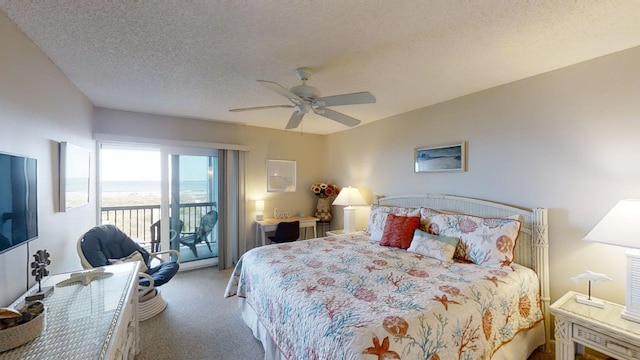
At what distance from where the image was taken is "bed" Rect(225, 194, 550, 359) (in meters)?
1.38

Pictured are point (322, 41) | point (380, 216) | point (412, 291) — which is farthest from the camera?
point (380, 216)

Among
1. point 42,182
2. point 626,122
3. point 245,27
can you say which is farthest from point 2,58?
point 626,122

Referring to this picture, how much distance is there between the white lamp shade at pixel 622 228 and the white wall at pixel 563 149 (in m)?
0.35

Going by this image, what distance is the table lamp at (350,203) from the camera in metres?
4.02

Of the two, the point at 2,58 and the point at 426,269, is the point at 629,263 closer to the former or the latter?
the point at 426,269

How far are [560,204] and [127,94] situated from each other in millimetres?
4441

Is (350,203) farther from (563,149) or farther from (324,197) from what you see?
(563,149)

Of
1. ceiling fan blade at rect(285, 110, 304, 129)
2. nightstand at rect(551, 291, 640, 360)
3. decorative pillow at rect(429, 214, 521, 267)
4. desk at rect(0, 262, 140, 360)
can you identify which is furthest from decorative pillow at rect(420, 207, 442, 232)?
desk at rect(0, 262, 140, 360)

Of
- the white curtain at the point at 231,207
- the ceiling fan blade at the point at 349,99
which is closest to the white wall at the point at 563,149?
the ceiling fan blade at the point at 349,99

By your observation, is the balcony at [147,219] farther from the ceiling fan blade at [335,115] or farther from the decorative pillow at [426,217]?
the decorative pillow at [426,217]

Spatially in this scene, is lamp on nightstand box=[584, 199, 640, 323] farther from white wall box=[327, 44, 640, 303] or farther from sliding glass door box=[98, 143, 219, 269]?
sliding glass door box=[98, 143, 219, 269]

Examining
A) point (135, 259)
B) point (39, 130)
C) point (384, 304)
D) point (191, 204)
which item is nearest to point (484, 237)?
point (384, 304)

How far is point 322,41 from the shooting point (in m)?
1.83

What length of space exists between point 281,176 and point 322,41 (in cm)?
320
